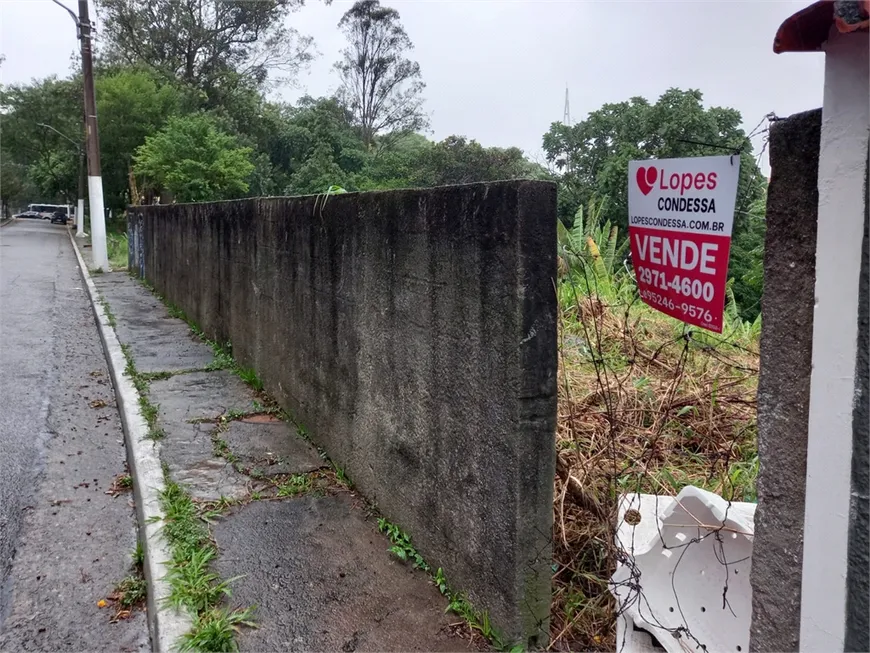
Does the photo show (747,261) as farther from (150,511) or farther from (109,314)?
(109,314)

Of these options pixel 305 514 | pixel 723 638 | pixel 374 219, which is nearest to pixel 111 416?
pixel 305 514

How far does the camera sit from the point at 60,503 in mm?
4527

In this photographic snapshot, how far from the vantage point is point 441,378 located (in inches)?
124

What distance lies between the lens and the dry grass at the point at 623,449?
2.97 meters

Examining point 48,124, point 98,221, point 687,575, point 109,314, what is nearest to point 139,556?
point 687,575

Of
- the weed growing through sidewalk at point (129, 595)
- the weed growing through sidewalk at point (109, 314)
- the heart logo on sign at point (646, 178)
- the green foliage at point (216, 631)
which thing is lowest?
the weed growing through sidewalk at point (129, 595)

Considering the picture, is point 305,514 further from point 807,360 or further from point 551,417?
point 807,360

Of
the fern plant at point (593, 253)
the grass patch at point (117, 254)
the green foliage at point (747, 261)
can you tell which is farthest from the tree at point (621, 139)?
the grass patch at point (117, 254)

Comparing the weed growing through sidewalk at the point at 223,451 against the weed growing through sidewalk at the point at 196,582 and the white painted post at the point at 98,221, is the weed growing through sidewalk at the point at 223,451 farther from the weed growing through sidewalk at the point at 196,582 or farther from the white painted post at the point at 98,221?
the white painted post at the point at 98,221

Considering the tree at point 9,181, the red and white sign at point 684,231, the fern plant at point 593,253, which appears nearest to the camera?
the red and white sign at point 684,231

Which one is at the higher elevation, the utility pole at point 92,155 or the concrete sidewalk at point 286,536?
the utility pole at point 92,155

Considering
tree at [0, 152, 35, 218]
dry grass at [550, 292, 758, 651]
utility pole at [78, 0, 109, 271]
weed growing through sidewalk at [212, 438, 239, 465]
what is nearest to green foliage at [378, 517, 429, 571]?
dry grass at [550, 292, 758, 651]

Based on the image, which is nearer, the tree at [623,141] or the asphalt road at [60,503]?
the asphalt road at [60,503]

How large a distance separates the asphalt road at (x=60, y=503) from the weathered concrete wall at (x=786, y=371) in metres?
2.60
